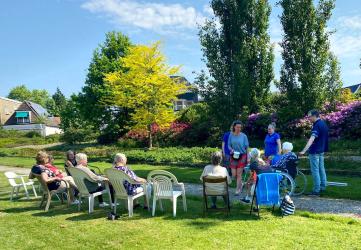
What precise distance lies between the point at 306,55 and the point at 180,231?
18.0 metres

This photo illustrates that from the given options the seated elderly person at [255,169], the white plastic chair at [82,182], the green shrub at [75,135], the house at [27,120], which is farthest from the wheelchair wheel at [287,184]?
the house at [27,120]

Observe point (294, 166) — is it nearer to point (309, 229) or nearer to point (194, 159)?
point (309, 229)

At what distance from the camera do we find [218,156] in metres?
7.96

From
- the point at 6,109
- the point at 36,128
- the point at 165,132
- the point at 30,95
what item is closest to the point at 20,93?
the point at 30,95

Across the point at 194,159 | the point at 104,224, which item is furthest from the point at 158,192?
the point at 194,159

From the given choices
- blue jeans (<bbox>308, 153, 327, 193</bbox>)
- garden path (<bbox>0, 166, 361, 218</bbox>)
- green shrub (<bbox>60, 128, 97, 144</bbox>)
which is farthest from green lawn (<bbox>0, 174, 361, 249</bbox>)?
green shrub (<bbox>60, 128, 97, 144</bbox>)

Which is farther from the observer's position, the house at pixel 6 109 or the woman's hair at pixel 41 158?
the house at pixel 6 109

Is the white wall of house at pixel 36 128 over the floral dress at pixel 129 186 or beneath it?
over

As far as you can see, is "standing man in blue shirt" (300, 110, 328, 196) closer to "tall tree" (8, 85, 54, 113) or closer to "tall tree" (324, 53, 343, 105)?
"tall tree" (324, 53, 343, 105)

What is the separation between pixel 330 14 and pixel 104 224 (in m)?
20.1

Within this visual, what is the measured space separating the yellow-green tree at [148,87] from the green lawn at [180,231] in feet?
56.0

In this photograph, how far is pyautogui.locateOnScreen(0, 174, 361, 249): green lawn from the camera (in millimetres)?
5840

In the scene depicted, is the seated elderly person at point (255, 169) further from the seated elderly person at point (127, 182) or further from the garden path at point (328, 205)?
the seated elderly person at point (127, 182)

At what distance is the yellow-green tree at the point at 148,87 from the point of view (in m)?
25.1
